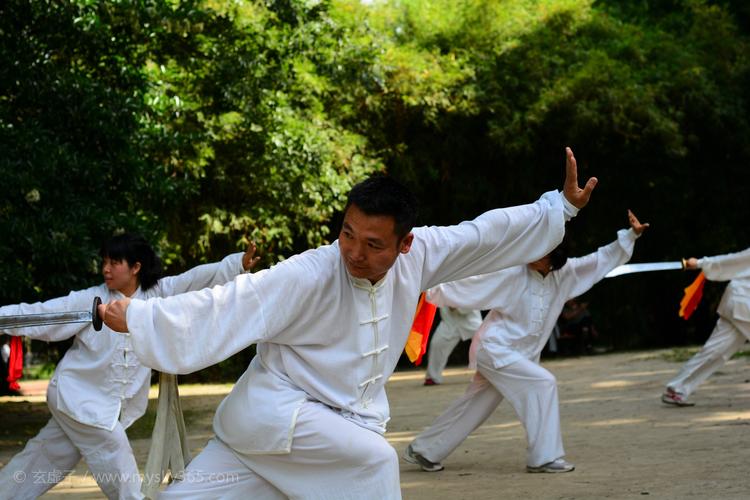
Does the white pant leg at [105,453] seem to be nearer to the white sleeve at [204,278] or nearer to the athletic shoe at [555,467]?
the white sleeve at [204,278]

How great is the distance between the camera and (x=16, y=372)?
7.10 m

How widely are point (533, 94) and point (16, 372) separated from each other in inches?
515

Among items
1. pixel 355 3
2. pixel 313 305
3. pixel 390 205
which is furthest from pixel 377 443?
pixel 355 3

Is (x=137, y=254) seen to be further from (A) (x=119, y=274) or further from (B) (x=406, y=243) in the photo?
(B) (x=406, y=243)

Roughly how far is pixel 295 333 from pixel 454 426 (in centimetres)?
397

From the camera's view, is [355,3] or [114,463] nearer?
[114,463]

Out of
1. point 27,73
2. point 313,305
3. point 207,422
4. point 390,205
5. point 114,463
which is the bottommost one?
point 207,422

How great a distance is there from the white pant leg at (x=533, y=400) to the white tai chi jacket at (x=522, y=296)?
12 centimetres

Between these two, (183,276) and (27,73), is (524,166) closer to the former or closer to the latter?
(27,73)

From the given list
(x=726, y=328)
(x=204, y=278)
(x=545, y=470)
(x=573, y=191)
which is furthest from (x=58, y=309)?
(x=726, y=328)

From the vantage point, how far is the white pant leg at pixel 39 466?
629 cm

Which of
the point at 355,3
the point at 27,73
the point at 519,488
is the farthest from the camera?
the point at 355,3

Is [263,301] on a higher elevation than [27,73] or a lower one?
lower

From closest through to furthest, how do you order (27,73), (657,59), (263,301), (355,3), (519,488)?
(263,301), (519,488), (27,73), (355,3), (657,59)
